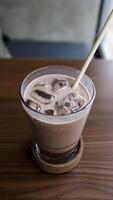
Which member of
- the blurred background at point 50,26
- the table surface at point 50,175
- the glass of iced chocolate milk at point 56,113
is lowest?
the blurred background at point 50,26

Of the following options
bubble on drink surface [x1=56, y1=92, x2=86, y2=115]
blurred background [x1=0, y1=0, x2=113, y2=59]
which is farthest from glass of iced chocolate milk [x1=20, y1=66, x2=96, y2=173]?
blurred background [x1=0, y1=0, x2=113, y2=59]

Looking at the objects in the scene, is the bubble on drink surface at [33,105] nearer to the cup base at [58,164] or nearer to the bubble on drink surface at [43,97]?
the bubble on drink surface at [43,97]

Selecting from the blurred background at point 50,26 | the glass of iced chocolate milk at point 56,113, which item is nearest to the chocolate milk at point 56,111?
the glass of iced chocolate milk at point 56,113

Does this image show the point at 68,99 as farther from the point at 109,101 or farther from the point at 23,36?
the point at 23,36

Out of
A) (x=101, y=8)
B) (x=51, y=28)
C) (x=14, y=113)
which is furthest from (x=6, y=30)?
(x=14, y=113)

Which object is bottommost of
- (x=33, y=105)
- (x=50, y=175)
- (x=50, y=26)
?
(x=50, y=26)

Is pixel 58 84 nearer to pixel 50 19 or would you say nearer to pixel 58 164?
pixel 58 164

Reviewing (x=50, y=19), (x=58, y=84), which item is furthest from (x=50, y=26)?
(x=58, y=84)
